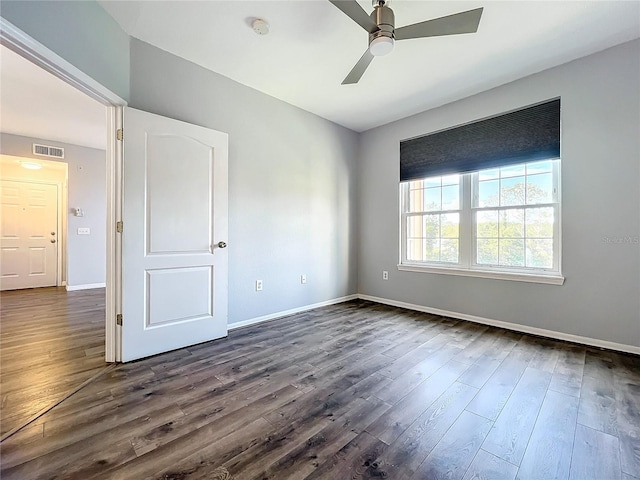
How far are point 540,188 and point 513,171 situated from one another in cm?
33

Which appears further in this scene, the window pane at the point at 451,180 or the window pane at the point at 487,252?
the window pane at the point at 451,180

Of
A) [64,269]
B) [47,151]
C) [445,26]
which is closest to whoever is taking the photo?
[445,26]

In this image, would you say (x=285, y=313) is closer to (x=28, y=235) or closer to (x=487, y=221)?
(x=487, y=221)

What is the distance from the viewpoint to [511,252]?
123 inches

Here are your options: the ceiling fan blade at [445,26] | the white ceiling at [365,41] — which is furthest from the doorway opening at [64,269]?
the ceiling fan blade at [445,26]

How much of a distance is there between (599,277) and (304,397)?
2883mm

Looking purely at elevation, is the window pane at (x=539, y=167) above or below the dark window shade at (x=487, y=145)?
below

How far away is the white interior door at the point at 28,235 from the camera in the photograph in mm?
5043

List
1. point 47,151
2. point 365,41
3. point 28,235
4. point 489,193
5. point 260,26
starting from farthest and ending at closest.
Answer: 1. point 28,235
2. point 47,151
3. point 489,193
4. point 365,41
5. point 260,26

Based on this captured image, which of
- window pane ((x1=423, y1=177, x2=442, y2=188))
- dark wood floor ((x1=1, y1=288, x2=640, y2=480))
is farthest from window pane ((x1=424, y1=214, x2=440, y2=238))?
dark wood floor ((x1=1, y1=288, x2=640, y2=480))

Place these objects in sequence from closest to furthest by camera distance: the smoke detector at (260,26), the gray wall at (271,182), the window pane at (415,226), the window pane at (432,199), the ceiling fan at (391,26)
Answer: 1. the ceiling fan at (391,26)
2. the smoke detector at (260,26)
3. the gray wall at (271,182)
4. the window pane at (432,199)
5. the window pane at (415,226)

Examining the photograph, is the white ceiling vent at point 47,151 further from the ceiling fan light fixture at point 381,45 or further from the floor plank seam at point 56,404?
the ceiling fan light fixture at point 381,45

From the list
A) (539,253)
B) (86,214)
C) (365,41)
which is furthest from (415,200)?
(86,214)

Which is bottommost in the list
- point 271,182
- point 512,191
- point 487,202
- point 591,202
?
point 591,202
